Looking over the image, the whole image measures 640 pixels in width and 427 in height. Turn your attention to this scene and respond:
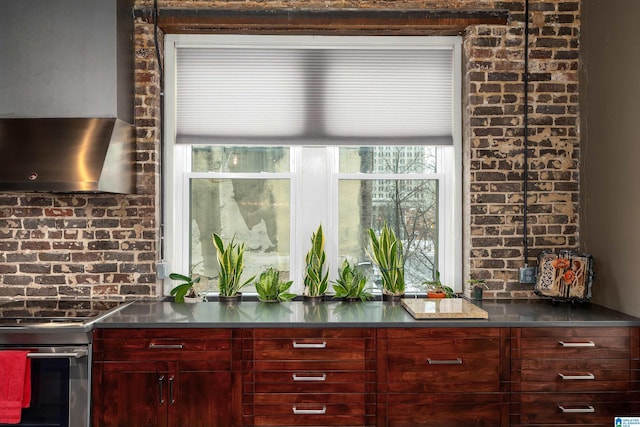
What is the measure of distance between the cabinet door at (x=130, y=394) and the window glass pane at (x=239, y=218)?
910 mm

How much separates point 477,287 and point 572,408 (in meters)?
0.84

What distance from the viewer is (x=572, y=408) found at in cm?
258

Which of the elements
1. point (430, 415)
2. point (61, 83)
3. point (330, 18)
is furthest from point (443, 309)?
point (61, 83)

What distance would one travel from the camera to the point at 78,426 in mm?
2488

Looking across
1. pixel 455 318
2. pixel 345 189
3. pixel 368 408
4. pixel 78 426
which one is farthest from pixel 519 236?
pixel 78 426

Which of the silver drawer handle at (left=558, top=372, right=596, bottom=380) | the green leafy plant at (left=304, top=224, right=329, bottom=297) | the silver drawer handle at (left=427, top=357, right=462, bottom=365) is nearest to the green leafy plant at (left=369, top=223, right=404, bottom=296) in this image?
the green leafy plant at (left=304, top=224, right=329, bottom=297)

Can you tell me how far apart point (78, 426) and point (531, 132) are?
3041 millimetres

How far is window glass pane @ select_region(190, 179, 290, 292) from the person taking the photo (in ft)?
11.2

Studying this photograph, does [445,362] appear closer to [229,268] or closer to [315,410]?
[315,410]

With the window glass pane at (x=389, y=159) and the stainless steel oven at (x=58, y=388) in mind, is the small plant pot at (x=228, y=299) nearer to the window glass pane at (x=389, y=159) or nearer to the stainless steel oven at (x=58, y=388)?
the stainless steel oven at (x=58, y=388)

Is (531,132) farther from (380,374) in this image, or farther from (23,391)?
(23,391)

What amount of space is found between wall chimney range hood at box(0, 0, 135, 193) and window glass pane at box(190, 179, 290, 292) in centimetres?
69

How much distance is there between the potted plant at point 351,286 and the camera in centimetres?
319

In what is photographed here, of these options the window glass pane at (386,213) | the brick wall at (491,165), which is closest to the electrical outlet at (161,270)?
the brick wall at (491,165)
